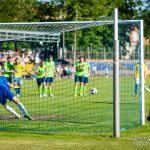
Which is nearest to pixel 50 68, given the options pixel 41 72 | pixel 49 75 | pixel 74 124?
pixel 49 75

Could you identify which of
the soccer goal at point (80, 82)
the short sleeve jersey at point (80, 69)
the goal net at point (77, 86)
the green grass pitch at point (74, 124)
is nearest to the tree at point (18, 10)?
the soccer goal at point (80, 82)

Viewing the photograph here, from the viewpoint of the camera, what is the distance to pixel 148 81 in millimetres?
26172

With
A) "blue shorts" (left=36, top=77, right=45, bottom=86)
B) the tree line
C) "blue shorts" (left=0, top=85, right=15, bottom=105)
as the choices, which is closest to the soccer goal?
"blue shorts" (left=36, top=77, right=45, bottom=86)

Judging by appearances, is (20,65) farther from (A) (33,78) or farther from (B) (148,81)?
(B) (148,81)

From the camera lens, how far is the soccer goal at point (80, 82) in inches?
611

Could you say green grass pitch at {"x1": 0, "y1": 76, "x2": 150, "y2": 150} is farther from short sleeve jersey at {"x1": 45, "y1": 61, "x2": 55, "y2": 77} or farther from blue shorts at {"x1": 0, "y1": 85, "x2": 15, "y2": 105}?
short sleeve jersey at {"x1": 45, "y1": 61, "x2": 55, "y2": 77}

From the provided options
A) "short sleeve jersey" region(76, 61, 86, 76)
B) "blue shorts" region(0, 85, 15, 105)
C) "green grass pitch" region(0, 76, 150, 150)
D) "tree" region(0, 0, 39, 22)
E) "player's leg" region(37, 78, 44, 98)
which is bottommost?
"green grass pitch" region(0, 76, 150, 150)

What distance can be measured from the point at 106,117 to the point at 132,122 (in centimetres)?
153

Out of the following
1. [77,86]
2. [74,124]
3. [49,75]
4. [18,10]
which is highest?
[18,10]

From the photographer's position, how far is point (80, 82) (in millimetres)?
26578

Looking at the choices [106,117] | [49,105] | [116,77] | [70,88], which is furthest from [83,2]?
[116,77]

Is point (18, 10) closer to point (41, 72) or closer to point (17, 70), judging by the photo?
point (17, 70)

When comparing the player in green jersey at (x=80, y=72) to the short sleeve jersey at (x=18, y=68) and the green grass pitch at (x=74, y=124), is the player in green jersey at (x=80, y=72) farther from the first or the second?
the short sleeve jersey at (x=18, y=68)

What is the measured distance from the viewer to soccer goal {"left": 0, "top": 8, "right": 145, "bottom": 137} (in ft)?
50.9
